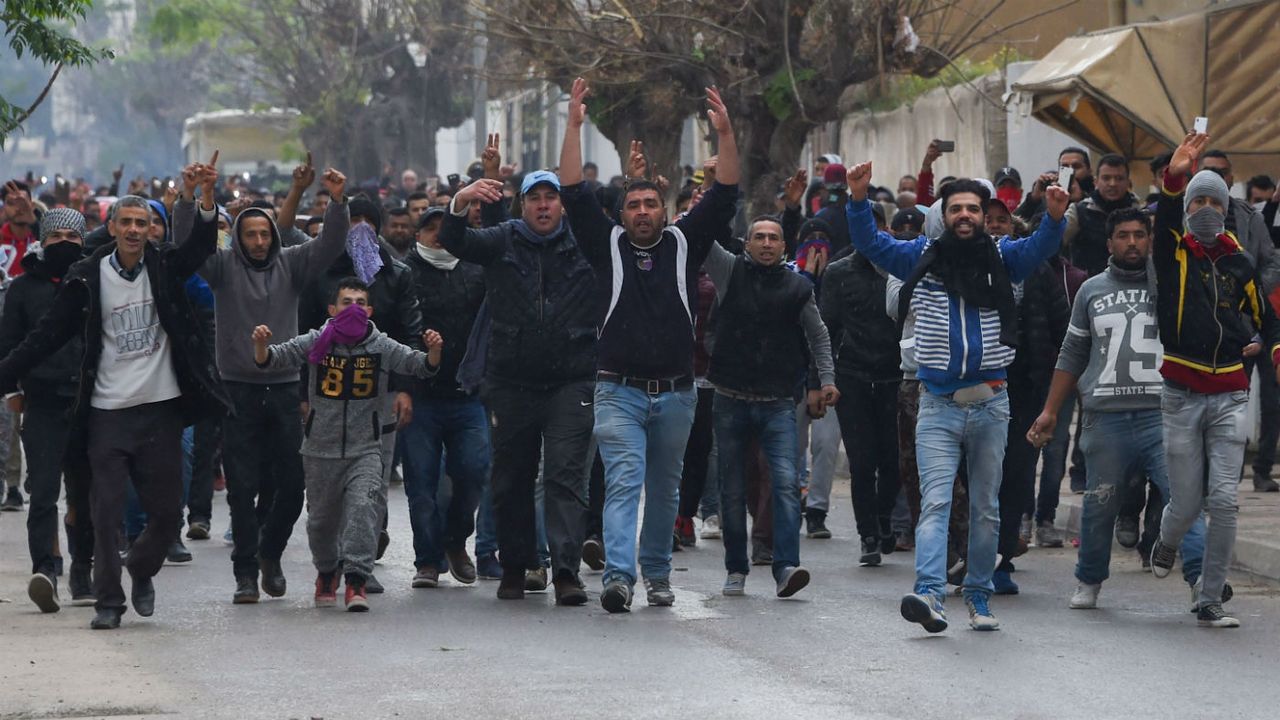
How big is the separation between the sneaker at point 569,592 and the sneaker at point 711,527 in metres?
3.08

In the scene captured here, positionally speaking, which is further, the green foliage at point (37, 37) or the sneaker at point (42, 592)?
the green foliage at point (37, 37)

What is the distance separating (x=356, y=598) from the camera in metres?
9.55

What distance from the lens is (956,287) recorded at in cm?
904

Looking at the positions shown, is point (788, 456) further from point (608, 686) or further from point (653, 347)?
point (608, 686)

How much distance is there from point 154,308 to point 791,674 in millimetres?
3393

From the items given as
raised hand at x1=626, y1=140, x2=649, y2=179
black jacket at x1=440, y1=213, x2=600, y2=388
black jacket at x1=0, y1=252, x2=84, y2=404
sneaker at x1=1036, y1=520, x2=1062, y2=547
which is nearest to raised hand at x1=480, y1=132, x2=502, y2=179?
black jacket at x1=440, y1=213, x2=600, y2=388

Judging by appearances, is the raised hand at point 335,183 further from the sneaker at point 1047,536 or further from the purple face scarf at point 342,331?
the sneaker at point 1047,536

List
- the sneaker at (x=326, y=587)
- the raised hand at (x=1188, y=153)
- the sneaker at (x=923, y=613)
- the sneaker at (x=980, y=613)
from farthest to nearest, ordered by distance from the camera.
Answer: the sneaker at (x=326, y=587) < the sneaker at (x=980, y=613) < the raised hand at (x=1188, y=153) < the sneaker at (x=923, y=613)

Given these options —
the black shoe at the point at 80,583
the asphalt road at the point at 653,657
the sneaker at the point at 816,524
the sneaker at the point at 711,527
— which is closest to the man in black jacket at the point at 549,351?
the asphalt road at the point at 653,657

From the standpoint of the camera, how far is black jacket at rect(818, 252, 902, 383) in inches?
448

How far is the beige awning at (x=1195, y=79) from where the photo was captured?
14672 millimetres

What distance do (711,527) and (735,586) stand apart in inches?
110

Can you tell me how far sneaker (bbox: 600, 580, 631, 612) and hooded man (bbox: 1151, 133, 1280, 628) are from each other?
2.41 meters

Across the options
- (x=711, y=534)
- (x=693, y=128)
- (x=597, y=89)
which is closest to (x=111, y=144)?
(x=693, y=128)
